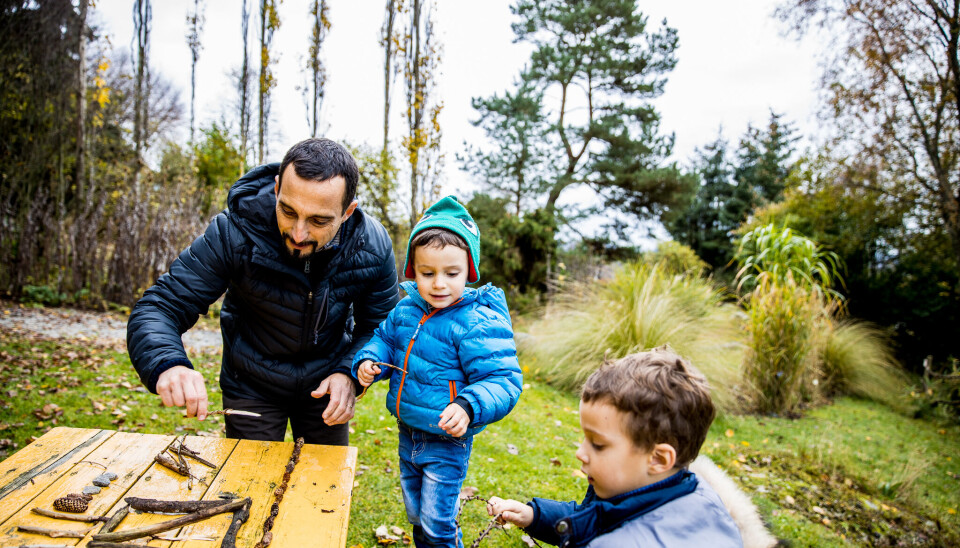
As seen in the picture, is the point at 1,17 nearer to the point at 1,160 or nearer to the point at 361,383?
the point at 1,160

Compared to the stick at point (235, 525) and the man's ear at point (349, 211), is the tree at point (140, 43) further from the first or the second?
the stick at point (235, 525)

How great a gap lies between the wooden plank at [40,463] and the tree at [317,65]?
364 inches

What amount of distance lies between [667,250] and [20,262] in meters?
14.8

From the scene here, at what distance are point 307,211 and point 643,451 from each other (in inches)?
55.7

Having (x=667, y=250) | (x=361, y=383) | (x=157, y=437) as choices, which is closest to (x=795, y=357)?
(x=361, y=383)

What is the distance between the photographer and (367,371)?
207cm

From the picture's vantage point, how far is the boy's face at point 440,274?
203 cm

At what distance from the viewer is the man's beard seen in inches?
79.2

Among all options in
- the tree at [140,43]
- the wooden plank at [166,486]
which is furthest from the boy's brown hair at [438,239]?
the tree at [140,43]

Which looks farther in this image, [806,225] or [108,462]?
[806,225]

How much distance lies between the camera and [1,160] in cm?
857

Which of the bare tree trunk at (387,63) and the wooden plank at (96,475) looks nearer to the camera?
the wooden plank at (96,475)

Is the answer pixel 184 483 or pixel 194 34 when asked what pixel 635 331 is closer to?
pixel 184 483

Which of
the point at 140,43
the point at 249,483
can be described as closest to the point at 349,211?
the point at 249,483
